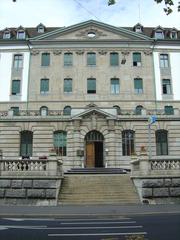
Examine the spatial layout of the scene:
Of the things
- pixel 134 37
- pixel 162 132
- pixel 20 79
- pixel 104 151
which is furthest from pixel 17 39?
pixel 162 132

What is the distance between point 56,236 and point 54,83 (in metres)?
30.5

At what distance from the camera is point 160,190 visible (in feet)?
65.7

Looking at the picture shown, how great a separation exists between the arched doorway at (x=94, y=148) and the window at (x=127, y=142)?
7.50ft

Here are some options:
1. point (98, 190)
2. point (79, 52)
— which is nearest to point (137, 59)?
point (79, 52)

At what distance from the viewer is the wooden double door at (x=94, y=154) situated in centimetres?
3372

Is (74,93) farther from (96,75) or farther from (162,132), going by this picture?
(162,132)

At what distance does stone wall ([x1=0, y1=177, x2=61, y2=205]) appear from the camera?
64.8ft

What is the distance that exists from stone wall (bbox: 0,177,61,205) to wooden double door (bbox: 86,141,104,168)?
44.4 ft

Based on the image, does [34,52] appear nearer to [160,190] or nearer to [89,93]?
[89,93]

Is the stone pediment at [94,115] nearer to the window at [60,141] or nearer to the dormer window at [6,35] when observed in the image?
the window at [60,141]

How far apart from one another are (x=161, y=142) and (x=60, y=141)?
10.5 m

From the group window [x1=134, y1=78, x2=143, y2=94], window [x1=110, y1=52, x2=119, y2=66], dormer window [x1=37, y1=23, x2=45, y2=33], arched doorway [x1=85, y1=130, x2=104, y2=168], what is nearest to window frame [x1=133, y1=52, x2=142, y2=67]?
window [x1=134, y1=78, x2=143, y2=94]

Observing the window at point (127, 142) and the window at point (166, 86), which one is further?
the window at point (166, 86)

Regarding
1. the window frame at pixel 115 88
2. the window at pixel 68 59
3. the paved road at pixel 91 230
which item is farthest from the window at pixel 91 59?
the paved road at pixel 91 230
